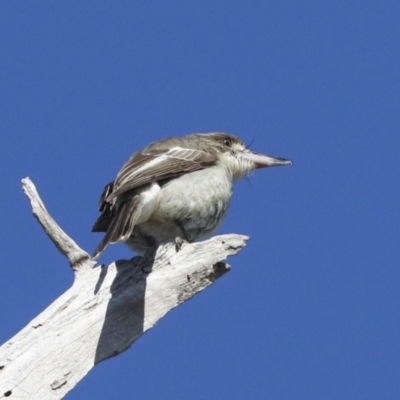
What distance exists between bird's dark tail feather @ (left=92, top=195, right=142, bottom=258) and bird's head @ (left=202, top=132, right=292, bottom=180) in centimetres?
171

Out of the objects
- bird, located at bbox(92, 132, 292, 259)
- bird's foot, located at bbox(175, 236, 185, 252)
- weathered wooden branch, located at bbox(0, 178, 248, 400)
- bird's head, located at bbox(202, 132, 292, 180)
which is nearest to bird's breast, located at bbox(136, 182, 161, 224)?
bird, located at bbox(92, 132, 292, 259)

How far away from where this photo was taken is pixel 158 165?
8.48 metres

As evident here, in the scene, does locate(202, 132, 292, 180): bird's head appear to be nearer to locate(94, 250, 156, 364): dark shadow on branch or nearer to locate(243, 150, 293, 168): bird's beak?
locate(243, 150, 293, 168): bird's beak

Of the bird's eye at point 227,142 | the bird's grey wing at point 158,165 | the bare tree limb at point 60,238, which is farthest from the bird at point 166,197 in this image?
the bird's eye at point 227,142

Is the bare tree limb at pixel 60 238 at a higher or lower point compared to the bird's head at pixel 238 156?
lower

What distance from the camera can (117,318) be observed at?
7180 mm

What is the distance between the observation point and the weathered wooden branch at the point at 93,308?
6.72 m

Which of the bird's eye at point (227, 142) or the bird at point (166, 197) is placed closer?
the bird at point (166, 197)

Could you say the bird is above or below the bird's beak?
below

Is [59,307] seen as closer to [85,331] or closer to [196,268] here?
[85,331]

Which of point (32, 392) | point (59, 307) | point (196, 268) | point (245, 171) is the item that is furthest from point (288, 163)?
point (32, 392)

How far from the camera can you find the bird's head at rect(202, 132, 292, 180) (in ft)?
31.9

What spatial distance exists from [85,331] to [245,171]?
10.7ft

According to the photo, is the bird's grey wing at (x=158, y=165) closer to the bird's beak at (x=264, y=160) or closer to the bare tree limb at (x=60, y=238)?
the bare tree limb at (x=60, y=238)
